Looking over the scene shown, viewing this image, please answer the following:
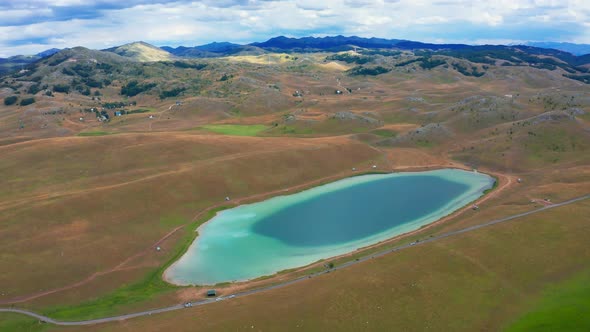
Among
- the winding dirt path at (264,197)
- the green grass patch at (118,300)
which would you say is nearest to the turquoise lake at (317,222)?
the green grass patch at (118,300)

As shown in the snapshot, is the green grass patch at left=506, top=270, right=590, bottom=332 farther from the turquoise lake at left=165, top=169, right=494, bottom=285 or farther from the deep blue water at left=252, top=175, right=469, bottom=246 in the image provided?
the deep blue water at left=252, top=175, right=469, bottom=246

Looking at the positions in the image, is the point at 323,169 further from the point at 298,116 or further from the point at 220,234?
the point at 298,116

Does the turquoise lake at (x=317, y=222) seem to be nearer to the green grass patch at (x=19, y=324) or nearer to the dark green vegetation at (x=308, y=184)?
the dark green vegetation at (x=308, y=184)

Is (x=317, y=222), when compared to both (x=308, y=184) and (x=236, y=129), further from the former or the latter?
(x=236, y=129)

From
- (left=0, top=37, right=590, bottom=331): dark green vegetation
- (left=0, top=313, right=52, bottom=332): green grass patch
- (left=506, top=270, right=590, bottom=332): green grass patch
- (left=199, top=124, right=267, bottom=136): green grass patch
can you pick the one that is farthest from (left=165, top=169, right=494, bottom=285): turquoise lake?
(left=199, top=124, right=267, bottom=136): green grass patch

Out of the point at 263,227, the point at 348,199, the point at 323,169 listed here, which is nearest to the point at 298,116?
the point at 323,169

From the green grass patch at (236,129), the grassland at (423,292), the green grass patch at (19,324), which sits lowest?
the green grass patch at (19,324)
